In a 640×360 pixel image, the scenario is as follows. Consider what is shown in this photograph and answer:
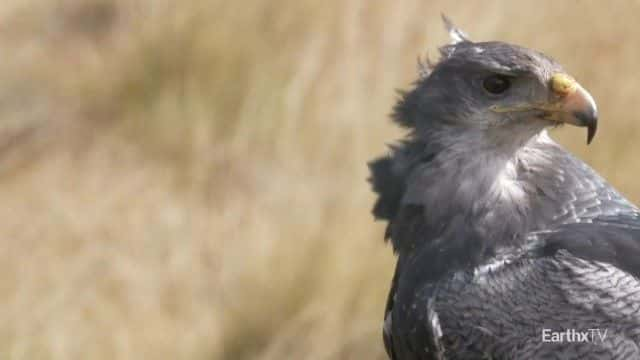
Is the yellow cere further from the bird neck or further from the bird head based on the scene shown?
the bird neck

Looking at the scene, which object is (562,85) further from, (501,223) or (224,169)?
(224,169)

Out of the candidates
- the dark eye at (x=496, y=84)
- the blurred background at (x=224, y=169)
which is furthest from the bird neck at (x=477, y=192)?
the blurred background at (x=224, y=169)

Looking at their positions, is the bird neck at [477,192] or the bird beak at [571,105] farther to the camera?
the bird neck at [477,192]

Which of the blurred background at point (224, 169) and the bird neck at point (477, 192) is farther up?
the blurred background at point (224, 169)

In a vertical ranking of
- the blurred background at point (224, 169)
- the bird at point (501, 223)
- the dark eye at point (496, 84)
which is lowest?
the bird at point (501, 223)

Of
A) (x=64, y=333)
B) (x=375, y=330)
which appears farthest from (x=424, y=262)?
(x=64, y=333)

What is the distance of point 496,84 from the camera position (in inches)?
192

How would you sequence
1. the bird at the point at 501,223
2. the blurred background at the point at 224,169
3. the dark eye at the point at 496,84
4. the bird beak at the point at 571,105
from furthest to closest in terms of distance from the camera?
the blurred background at the point at 224,169 → the dark eye at the point at 496,84 → the bird beak at the point at 571,105 → the bird at the point at 501,223

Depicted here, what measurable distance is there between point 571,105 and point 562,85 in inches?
2.4

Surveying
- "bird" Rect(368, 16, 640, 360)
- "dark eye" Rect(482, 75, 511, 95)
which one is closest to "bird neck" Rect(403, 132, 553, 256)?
"bird" Rect(368, 16, 640, 360)

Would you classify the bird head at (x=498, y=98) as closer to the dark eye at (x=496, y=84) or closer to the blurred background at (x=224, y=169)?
the dark eye at (x=496, y=84)

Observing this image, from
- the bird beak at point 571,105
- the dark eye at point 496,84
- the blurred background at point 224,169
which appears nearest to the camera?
the bird beak at point 571,105

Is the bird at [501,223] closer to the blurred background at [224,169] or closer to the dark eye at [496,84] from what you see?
the dark eye at [496,84]

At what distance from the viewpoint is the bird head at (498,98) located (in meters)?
4.77
